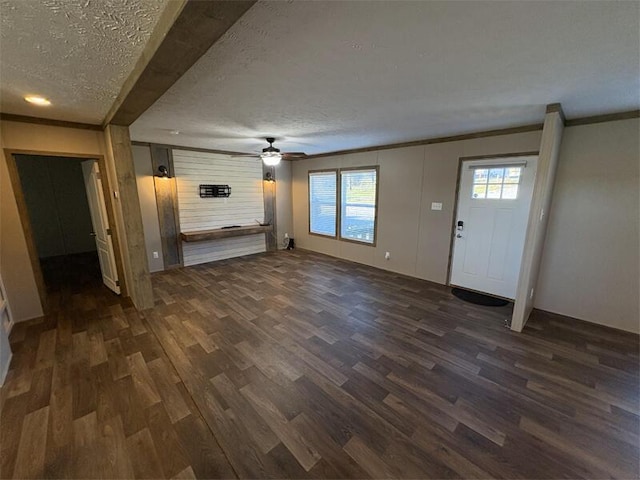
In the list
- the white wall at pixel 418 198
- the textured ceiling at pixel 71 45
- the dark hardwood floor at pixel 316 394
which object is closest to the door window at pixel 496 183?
the white wall at pixel 418 198

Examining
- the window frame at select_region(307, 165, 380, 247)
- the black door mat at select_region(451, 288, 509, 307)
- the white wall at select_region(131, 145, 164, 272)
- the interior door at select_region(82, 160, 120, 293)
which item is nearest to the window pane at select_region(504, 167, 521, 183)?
the black door mat at select_region(451, 288, 509, 307)

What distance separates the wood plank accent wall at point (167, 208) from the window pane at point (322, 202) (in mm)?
3076

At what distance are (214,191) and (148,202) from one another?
1.25 metres

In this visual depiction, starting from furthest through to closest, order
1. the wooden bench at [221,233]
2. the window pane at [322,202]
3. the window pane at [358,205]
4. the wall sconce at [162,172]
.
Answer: the window pane at [322,202] → the window pane at [358,205] → the wooden bench at [221,233] → the wall sconce at [162,172]

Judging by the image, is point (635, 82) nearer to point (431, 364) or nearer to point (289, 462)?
point (431, 364)

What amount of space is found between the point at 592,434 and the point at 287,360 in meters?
2.33

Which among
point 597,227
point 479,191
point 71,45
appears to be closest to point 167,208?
point 71,45

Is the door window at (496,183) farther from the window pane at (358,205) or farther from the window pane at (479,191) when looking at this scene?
the window pane at (358,205)

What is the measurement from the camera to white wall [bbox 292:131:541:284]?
393 centimetres

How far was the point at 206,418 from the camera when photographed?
1824mm

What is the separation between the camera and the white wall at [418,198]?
3929mm

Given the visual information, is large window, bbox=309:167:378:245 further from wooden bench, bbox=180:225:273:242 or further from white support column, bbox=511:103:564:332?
white support column, bbox=511:103:564:332

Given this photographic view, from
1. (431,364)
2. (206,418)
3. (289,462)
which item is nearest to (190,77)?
(206,418)

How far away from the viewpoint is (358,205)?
5547 mm
